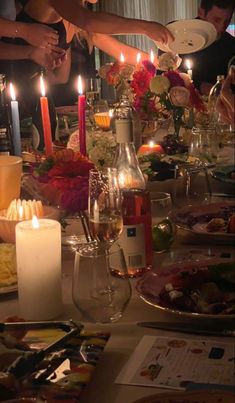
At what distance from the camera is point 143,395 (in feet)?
2.62

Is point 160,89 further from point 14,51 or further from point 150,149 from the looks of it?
point 14,51

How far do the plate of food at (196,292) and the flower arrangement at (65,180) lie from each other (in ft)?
0.88

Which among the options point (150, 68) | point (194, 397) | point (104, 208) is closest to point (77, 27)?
point (150, 68)

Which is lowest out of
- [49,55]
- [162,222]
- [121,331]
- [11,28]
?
[121,331]

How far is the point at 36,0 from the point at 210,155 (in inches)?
81.8

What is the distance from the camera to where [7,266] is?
46.8 inches

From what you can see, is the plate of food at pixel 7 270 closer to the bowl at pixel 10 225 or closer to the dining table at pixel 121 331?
the dining table at pixel 121 331

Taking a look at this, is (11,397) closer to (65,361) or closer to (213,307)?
(65,361)

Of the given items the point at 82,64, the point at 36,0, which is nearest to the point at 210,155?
the point at 36,0

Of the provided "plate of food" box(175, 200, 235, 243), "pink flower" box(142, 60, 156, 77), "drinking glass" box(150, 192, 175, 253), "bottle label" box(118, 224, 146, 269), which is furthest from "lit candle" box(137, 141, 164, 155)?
"bottle label" box(118, 224, 146, 269)

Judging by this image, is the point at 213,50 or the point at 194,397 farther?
the point at 213,50

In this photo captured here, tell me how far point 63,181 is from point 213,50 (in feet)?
6.45

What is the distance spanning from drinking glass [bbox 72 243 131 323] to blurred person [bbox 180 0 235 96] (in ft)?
6.18

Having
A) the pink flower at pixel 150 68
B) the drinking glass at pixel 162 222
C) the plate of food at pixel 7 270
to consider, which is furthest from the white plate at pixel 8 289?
the pink flower at pixel 150 68
